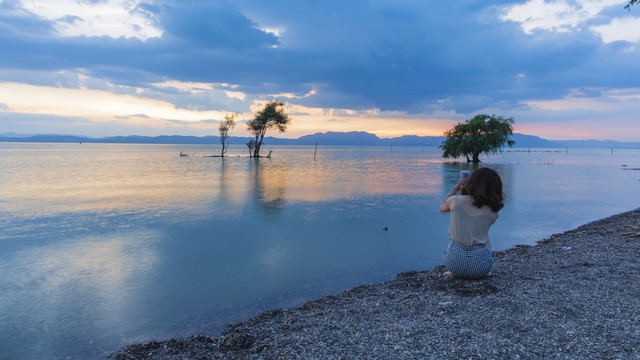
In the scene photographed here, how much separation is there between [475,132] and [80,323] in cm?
6727

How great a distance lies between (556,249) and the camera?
10672 millimetres

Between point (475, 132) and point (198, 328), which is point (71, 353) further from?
point (475, 132)

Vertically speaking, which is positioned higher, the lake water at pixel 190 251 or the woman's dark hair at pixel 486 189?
the woman's dark hair at pixel 486 189

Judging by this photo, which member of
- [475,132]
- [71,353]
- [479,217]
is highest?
[475,132]

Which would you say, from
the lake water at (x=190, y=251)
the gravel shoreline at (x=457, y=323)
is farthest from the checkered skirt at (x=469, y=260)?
the lake water at (x=190, y=251)

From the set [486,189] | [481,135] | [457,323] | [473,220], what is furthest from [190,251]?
[481,135]

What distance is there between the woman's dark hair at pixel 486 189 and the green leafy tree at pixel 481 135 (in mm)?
63260

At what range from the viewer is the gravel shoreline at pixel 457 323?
4617mm

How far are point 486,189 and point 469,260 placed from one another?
1467 mm

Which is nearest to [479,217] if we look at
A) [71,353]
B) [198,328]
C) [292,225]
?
[198,328]

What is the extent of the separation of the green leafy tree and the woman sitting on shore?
206 feet

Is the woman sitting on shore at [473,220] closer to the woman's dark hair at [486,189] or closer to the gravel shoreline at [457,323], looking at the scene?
the woman's dark hair at [486,189]

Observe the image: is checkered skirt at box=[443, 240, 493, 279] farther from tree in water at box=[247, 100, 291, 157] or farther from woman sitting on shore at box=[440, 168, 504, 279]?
tree in water at box=[247, 100, 291, 157]

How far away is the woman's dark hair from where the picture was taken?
21.4ft
